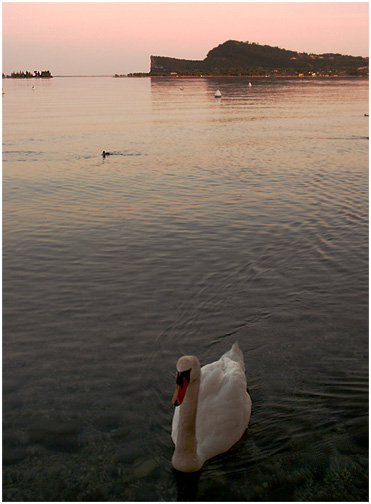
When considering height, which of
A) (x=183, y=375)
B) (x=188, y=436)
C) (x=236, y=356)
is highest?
(x=183, y=375)

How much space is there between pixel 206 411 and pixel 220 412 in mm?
206

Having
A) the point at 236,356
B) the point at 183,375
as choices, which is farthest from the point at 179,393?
the point at 236,356

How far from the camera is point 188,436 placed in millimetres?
7012

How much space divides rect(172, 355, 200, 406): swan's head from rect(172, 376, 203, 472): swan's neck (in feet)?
0.44

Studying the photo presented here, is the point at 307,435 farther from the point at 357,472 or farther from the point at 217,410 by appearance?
the point at 217,410

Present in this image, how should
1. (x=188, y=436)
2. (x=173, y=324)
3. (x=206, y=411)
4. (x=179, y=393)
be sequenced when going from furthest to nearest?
(x=173, y=324) → (x=206, y=411) → (x=188, y=436) → (x=179, y=393)

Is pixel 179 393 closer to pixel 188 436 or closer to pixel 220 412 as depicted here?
pixel 188 436

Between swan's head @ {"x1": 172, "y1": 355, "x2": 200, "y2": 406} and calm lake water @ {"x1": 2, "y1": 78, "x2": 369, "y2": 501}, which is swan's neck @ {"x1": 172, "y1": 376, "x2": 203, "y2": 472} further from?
calm lake water @ {"x1": 2, "y1": 78, "x2": 369, "y2": 501}

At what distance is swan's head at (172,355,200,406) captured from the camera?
679cm

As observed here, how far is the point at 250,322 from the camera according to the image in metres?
11.1

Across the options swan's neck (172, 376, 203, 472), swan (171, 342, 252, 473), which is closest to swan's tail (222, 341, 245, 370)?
swan (171, 342, 252, 473)

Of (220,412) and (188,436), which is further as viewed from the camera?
(220,412)

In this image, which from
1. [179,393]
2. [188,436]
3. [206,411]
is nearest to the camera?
[179,393]

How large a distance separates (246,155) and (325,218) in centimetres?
1377
